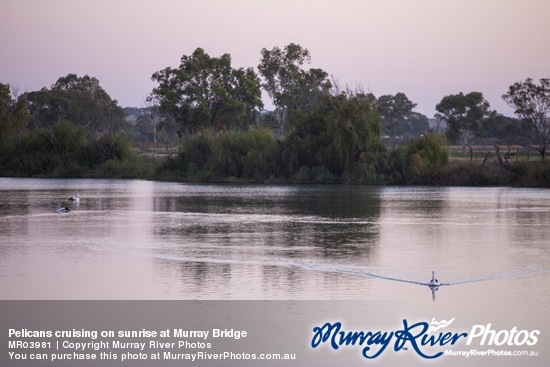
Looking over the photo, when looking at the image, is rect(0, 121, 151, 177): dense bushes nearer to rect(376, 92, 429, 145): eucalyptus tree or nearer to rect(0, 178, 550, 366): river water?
rect(0, 178, 550, 366): river water

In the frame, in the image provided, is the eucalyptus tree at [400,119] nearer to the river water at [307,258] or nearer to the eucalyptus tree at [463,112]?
the eucalyptus tree at [463,112]

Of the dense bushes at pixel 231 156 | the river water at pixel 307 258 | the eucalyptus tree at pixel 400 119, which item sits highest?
the eucalyptus tree at pixel 400 119

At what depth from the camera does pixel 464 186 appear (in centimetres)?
6525

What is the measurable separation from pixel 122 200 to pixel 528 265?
2914cm

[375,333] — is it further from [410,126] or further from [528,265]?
[410,126]

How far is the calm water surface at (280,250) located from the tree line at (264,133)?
1849 centimetres

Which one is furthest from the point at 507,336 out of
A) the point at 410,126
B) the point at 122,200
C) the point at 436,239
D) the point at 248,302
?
the point at 410,126

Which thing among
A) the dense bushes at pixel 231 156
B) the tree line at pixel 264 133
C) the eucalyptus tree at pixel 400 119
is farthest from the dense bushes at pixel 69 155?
the eucalyptus tree at pixel 400 119

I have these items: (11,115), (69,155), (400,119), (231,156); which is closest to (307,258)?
(231,156)

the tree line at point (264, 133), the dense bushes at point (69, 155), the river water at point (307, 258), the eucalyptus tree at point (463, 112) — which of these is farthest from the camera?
the eucalyptus tree at point (463, 112)

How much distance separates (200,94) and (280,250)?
2859 inches

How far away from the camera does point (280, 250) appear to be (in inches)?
1021

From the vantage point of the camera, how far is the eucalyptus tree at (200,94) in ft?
317

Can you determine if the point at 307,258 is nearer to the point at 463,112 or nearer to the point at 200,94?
the point at 200,94
